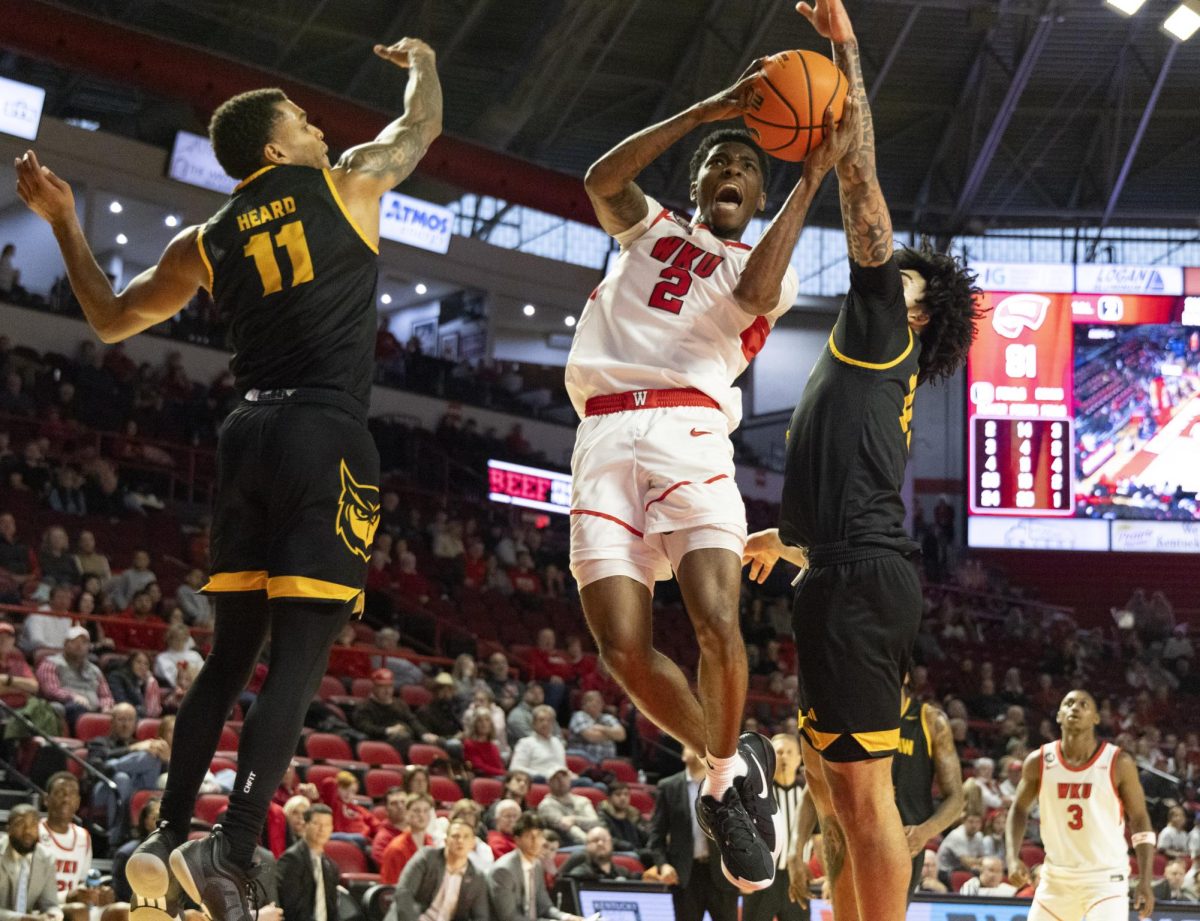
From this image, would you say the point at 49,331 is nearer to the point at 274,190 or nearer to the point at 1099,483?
the point at 1099,483

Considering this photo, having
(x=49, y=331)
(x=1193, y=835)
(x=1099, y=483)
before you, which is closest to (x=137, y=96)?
(x=49, y=331)

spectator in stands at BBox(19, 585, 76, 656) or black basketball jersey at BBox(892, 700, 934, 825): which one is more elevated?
spectator in stands at BBox(19, 585, 76, 656)

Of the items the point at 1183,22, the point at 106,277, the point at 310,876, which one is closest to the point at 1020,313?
the point at 1183,22

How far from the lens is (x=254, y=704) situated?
4.10 metres

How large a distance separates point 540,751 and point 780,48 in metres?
14.8

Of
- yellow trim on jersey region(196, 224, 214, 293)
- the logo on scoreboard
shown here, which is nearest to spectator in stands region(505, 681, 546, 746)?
the logo on scoreboard

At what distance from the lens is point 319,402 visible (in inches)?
167

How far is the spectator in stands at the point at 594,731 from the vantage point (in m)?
16.3

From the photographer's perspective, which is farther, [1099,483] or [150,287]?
[1099,483]

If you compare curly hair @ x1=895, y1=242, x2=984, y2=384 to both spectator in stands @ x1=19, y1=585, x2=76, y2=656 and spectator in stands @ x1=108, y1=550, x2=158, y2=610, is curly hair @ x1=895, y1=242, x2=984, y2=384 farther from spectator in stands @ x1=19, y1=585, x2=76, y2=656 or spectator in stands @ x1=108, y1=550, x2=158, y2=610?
spectator in stands @ x1=108, y1=550, x2=158, y2=610

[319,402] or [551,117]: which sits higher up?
[551,117]

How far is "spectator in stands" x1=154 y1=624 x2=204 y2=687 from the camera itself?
13023 millimetres

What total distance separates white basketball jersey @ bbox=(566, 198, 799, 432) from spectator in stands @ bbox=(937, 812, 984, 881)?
33.9 feet

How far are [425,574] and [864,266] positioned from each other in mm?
16733
